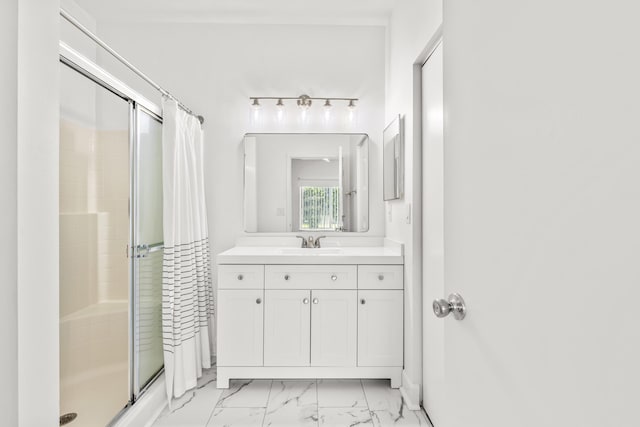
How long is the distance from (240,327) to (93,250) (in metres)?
0.97

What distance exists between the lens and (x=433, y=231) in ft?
6.21

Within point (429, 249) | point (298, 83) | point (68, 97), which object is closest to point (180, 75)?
point (298, 83)

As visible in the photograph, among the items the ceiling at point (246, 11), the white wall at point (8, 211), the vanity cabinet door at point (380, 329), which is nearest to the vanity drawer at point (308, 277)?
the vanity cabinet door at point (380, 329)

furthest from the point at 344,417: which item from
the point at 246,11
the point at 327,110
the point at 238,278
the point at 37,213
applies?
the point at 246,11

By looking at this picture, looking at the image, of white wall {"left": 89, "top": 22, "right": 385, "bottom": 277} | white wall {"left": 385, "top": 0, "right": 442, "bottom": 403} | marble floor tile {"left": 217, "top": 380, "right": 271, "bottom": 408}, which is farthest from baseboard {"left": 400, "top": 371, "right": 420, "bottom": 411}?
white wall {"left": 89, "top": 22, "right": 385, "bottom": 277}

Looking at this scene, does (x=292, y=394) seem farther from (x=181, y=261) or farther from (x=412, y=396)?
(x=181, y=261)

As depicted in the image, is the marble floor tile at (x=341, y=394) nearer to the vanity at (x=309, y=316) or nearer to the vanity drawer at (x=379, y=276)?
the vanity at (x=309, y=316)

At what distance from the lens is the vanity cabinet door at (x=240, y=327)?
88.5 inches

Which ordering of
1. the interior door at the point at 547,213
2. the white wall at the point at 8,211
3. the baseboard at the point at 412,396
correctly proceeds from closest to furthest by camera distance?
the interior door at the point at 547,213 < the white wall at the point at 8,211 < the baseboard at the point at 412,396

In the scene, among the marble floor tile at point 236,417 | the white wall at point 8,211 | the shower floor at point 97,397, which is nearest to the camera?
the white wall at point 8,211

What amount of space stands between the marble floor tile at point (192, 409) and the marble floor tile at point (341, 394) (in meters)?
0.63

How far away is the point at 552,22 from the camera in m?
0.56

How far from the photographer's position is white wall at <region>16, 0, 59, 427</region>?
81cm

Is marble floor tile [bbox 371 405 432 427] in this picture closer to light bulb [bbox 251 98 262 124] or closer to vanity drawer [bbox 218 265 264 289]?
vanity drawer [bbox 218 265 264 289]
